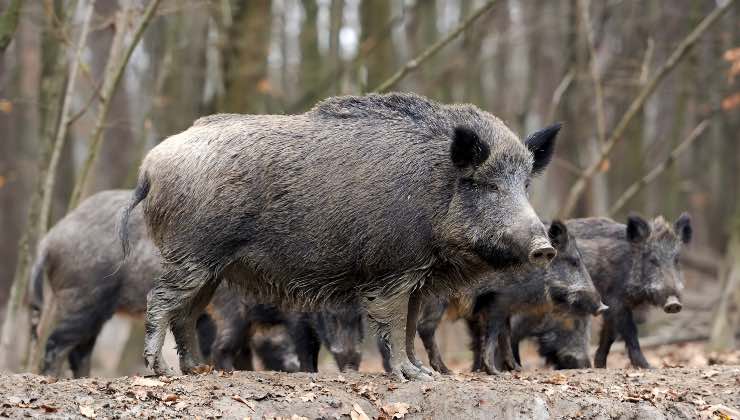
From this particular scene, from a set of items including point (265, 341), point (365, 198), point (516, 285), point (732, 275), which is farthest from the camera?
point (732, 275)

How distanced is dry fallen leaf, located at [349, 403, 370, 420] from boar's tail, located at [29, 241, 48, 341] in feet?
13.1

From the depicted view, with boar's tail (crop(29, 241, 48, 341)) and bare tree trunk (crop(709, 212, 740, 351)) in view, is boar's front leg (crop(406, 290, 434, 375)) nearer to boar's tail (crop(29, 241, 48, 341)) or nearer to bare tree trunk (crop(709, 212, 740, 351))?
boar's tail (crop(29, 241, 48, 341))

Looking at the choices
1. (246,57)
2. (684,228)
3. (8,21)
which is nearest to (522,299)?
(684,228)

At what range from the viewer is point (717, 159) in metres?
26.7

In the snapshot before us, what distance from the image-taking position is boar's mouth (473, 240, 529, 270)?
7.25 m

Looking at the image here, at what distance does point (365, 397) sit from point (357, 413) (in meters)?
0.30

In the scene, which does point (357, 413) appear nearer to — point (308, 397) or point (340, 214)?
point (308, 397)

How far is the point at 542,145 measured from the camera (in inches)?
318

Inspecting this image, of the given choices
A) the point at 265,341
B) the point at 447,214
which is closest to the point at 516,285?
the point at 447,214

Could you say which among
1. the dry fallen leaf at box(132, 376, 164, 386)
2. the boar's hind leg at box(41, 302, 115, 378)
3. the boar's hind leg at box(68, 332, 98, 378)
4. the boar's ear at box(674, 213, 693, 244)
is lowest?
the dry fallen leaf at box(132, 376, 164, 386)

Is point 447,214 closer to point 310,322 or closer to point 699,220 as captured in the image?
point 310,322

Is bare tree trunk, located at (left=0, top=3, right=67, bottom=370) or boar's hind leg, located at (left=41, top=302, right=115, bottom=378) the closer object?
boar's hind leg, located at (left=41, top=302, right=115, bottom=378)

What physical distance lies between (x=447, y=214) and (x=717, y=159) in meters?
20.9

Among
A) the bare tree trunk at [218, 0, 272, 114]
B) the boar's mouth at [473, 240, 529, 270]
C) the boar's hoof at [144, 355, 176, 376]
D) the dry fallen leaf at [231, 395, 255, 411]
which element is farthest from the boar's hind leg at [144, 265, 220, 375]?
the bare tree trunk at [218, 0, 272, 114]
